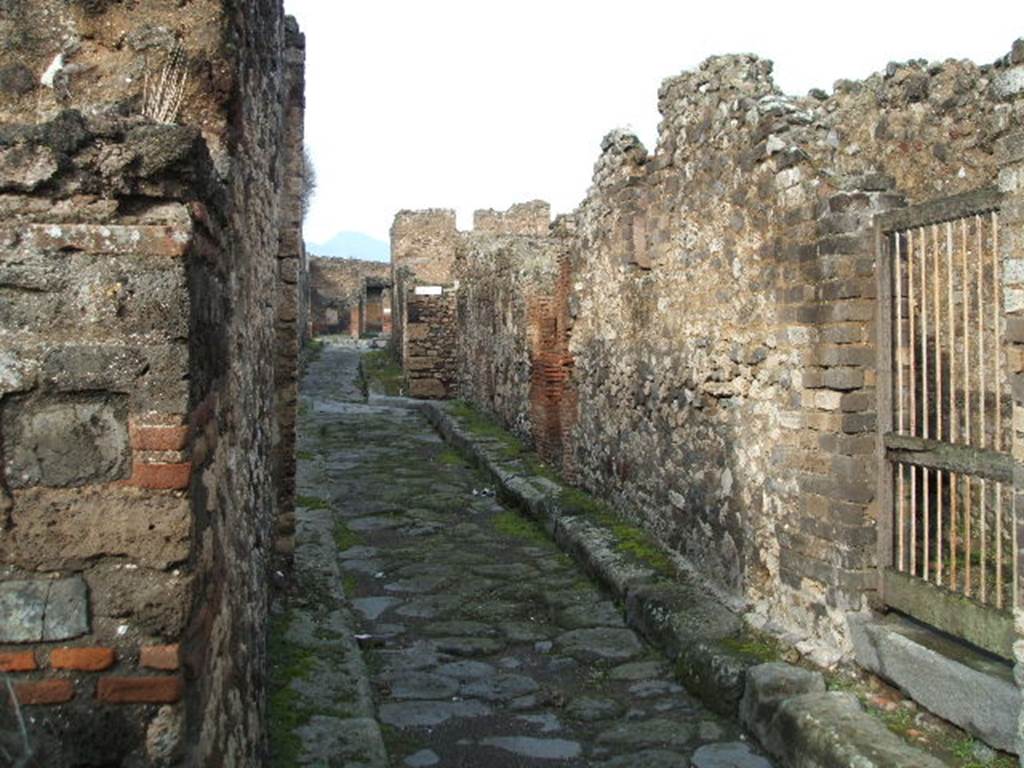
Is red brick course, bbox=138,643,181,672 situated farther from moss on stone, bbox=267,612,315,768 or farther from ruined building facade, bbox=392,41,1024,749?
ruined building facade, bbox=392,41,1024,749

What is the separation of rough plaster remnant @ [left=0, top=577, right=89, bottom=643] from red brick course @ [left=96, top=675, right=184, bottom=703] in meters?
0.14

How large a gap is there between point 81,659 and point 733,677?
10.3 ft

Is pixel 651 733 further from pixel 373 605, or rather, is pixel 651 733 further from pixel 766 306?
pixel 373 605

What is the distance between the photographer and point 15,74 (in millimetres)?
3051

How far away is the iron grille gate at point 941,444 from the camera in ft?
12.3

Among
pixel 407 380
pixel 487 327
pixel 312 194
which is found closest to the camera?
pixel 487 327

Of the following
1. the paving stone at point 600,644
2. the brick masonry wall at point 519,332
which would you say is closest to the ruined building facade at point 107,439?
the paving stone at point 600,644

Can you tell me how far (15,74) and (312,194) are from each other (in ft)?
156

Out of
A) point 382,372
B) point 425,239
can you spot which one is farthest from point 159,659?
point 425,239

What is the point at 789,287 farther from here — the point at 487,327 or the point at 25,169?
the point at 487,327

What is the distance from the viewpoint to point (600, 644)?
5535mm

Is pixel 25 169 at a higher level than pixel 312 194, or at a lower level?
lower

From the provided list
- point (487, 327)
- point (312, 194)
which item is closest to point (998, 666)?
point (487, 327)

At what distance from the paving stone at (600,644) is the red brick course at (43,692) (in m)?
3.54
